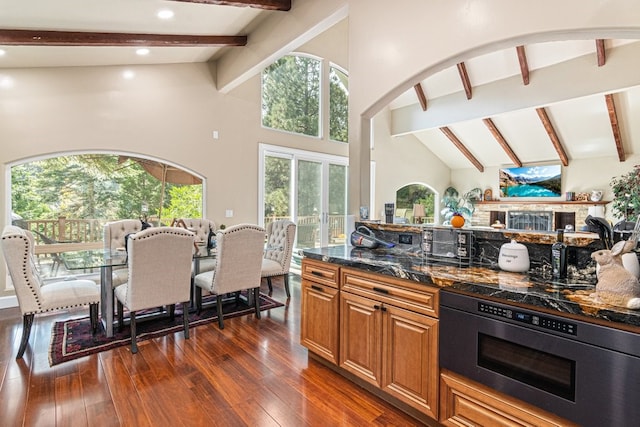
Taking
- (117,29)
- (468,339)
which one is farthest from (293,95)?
(468,339)

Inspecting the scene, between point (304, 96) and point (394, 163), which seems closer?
point (304, 96)

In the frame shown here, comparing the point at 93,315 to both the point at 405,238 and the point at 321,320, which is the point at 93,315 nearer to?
the point at 321,320

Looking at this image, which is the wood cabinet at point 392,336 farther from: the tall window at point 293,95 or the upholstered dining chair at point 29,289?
the tall window at point 293,95

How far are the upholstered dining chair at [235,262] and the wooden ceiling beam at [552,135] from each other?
279 inches

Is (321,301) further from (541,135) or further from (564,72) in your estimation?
(541,135)

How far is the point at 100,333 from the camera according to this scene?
3.31m

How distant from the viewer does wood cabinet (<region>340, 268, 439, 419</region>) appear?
1887 mm

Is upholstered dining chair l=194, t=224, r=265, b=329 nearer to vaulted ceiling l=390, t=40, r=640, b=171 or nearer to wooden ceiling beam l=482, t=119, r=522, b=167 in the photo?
vaulted ceiling l=390, t=40, r=640, b=171

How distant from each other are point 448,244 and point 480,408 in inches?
41.5

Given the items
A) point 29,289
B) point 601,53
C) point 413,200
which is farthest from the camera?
point 413,200

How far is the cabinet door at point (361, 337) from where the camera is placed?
2172 mm

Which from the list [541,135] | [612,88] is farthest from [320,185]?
[541,135]

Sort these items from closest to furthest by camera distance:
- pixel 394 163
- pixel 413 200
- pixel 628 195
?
pixel 628 195, pixel 394 163, pixel 413 200

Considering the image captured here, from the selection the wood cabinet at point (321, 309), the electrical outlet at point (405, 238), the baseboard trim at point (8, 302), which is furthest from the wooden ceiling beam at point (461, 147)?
the baseboard trim at point (8, 302)
